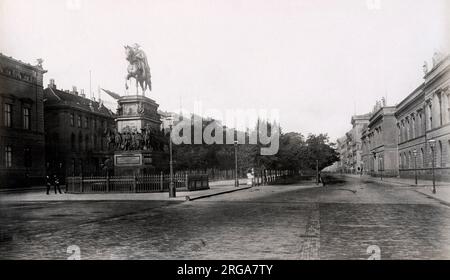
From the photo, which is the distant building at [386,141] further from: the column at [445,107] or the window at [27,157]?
the window at [27,157]

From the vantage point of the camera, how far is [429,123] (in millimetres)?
50438

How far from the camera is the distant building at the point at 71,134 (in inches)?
2322

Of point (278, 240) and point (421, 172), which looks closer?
point (278, 240)

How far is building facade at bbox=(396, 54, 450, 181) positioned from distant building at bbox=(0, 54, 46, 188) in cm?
3389

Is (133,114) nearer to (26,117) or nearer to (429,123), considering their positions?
(26,117)

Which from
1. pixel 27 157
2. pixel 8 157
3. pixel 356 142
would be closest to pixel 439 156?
pixel 27 157

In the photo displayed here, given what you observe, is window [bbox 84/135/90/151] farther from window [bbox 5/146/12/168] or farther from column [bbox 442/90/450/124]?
column [bbox 442/90/450/124]

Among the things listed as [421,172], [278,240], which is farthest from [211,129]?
[278,240]

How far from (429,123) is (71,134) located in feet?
154

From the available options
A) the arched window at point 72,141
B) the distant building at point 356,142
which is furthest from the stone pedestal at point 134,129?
the distant building at point 356,142

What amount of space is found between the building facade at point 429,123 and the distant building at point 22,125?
33.9 metres
